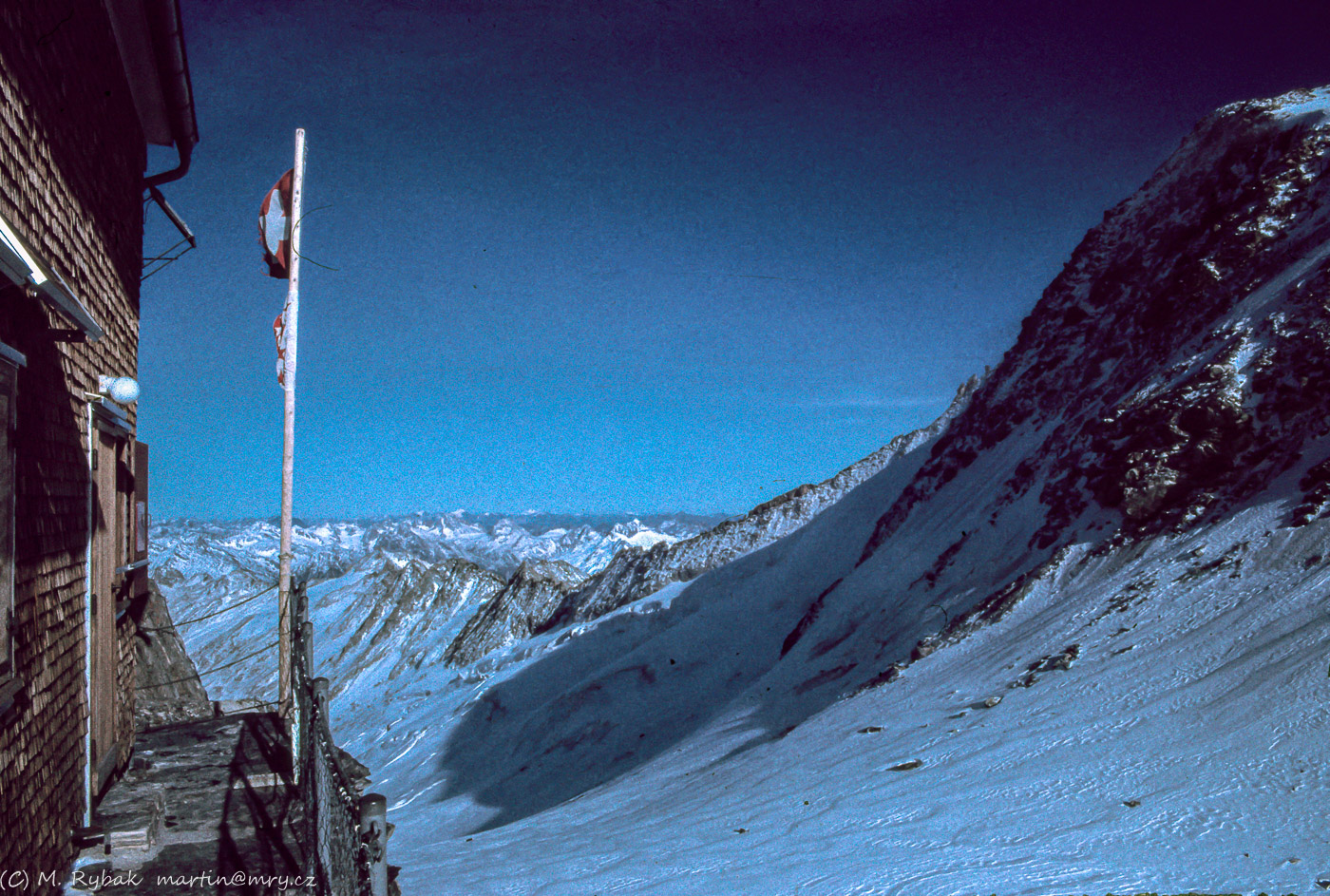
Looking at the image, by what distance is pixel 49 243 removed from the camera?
6199mm

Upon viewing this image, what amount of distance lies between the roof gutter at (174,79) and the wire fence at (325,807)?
5.99 m

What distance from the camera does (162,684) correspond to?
1212cm

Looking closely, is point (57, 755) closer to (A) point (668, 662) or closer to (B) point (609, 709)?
(B) point (609, 709)

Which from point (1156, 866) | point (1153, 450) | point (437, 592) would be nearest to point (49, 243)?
point (1156, 866)

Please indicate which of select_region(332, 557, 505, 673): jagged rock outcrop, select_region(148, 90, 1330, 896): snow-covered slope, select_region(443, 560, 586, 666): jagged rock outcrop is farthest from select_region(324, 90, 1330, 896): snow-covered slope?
select_region(332, 557, 505, 673): jagged rock outcrop

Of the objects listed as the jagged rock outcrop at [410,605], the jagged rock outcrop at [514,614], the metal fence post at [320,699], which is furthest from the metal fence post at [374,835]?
the jagged rock outcrop at [410,605]

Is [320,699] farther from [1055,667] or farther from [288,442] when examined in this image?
[1055,667]

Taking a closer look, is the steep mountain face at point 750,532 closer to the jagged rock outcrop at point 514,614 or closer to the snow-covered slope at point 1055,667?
the snow-covered slope at point 1055,667

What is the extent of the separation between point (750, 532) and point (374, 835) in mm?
34303

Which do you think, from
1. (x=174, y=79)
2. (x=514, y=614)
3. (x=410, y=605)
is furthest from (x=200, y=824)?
(x=410, y=605)

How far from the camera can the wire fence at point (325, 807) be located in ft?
10.8

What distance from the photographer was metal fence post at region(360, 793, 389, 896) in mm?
2947

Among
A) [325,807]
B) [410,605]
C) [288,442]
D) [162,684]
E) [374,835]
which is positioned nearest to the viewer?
[374,835]

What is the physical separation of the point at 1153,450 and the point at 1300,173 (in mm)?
7877
